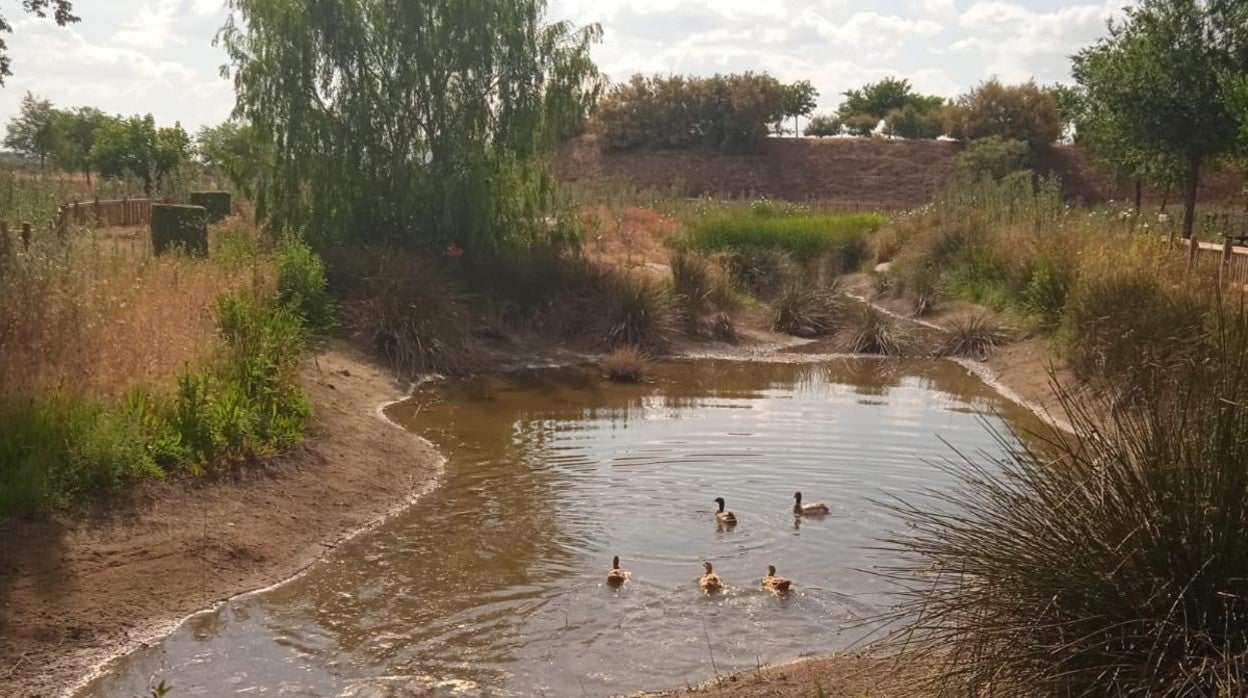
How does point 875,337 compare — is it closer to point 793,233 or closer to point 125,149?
point 793,233

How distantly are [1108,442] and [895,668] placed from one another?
155cm

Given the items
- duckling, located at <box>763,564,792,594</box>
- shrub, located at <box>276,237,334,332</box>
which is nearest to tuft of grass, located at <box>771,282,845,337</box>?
shrub, located at <box>276,237,334,332</box>

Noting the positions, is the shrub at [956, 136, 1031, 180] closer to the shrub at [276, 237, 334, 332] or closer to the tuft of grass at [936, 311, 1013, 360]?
the tuft of grass at [936, 311, 1013, 360]

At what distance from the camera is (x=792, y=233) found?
97.4 ft

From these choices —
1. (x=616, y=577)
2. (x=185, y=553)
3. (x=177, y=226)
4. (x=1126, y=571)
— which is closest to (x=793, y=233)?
(x=177, y=226)

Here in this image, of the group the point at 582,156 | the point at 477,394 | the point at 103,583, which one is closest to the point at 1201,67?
the point at 477,394

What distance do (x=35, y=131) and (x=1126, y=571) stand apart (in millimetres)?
61071

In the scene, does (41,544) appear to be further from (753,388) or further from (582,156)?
(582,156)

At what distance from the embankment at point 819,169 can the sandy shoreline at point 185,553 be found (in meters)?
50.3

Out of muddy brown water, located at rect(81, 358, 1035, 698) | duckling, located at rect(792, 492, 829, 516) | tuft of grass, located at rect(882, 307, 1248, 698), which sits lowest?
muddy brown water, located at rect(81, 358, 1035, 698)

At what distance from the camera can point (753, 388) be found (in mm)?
18250

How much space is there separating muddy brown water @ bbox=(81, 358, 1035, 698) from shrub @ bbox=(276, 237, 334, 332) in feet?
8.04

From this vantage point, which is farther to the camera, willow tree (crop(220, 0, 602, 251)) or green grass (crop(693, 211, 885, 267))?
green grass (crop(693, 211, 885, 267))

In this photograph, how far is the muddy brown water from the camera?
23.6 feet
